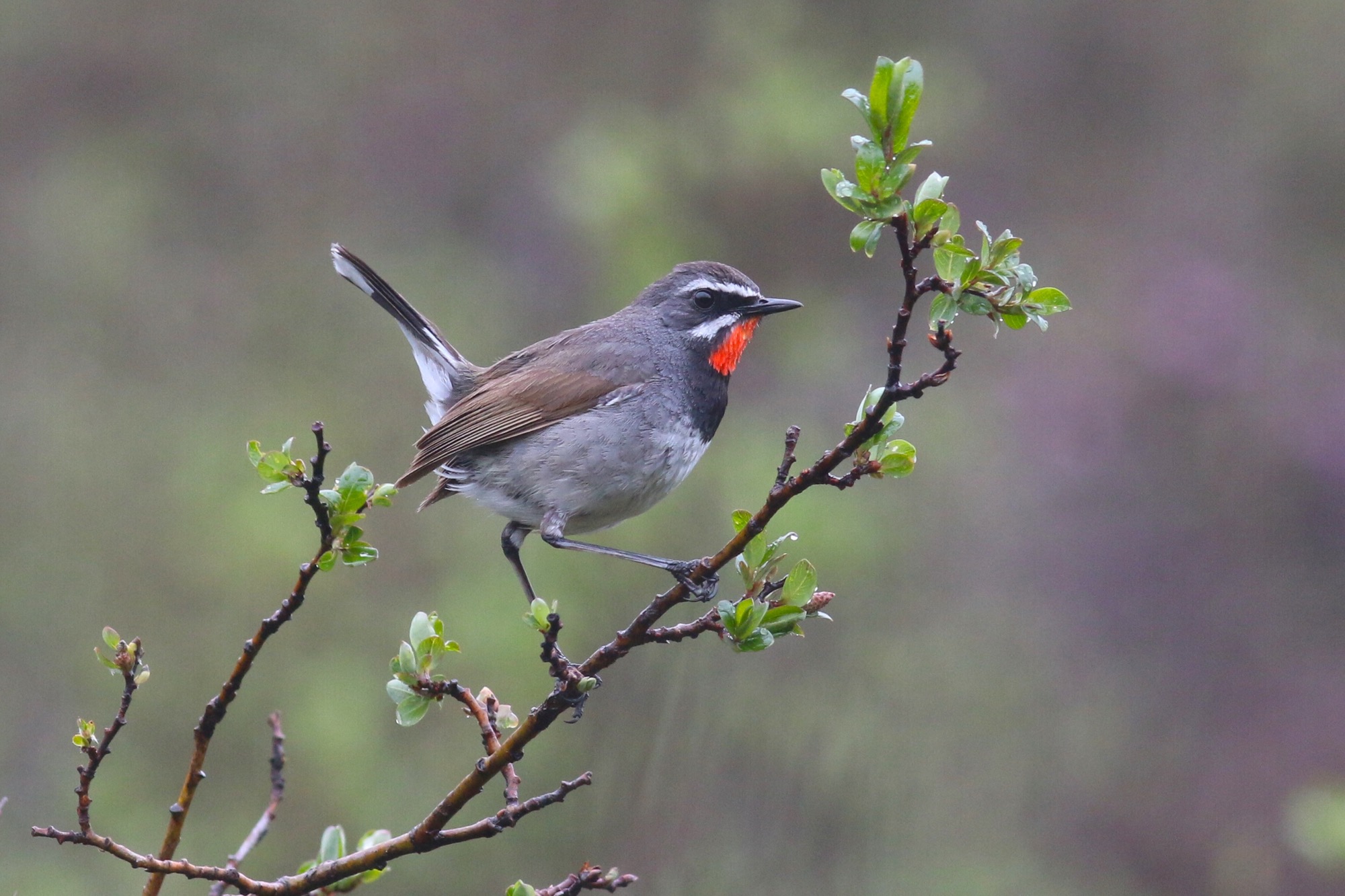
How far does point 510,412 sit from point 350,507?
Result: 1999 millimetres

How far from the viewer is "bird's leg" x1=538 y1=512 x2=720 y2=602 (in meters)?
2.93

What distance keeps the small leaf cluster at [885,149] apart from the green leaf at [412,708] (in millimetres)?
1261

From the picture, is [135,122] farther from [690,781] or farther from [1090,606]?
[690,781]

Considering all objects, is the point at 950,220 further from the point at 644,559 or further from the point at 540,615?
the point at 644,559

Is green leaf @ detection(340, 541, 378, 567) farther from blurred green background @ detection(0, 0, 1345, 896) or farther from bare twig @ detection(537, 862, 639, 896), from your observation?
blurred green background @ detection(0, 0, 1345, 896)

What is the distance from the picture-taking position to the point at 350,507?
2.46 metres

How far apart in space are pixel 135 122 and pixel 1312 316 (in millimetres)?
10866

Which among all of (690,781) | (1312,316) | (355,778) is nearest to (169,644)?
(355,778)

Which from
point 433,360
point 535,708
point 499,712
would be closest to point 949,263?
point 535,708

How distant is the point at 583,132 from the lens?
1026 cm

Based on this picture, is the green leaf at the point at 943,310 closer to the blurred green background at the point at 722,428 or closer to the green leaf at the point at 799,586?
the green leaf at the point at 799,586

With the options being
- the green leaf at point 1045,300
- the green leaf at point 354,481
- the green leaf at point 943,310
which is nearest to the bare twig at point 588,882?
the green leaf at point 354,481

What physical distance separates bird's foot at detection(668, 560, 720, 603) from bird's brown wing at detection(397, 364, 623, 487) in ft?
3.56

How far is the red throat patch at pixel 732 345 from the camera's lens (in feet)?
14.1
